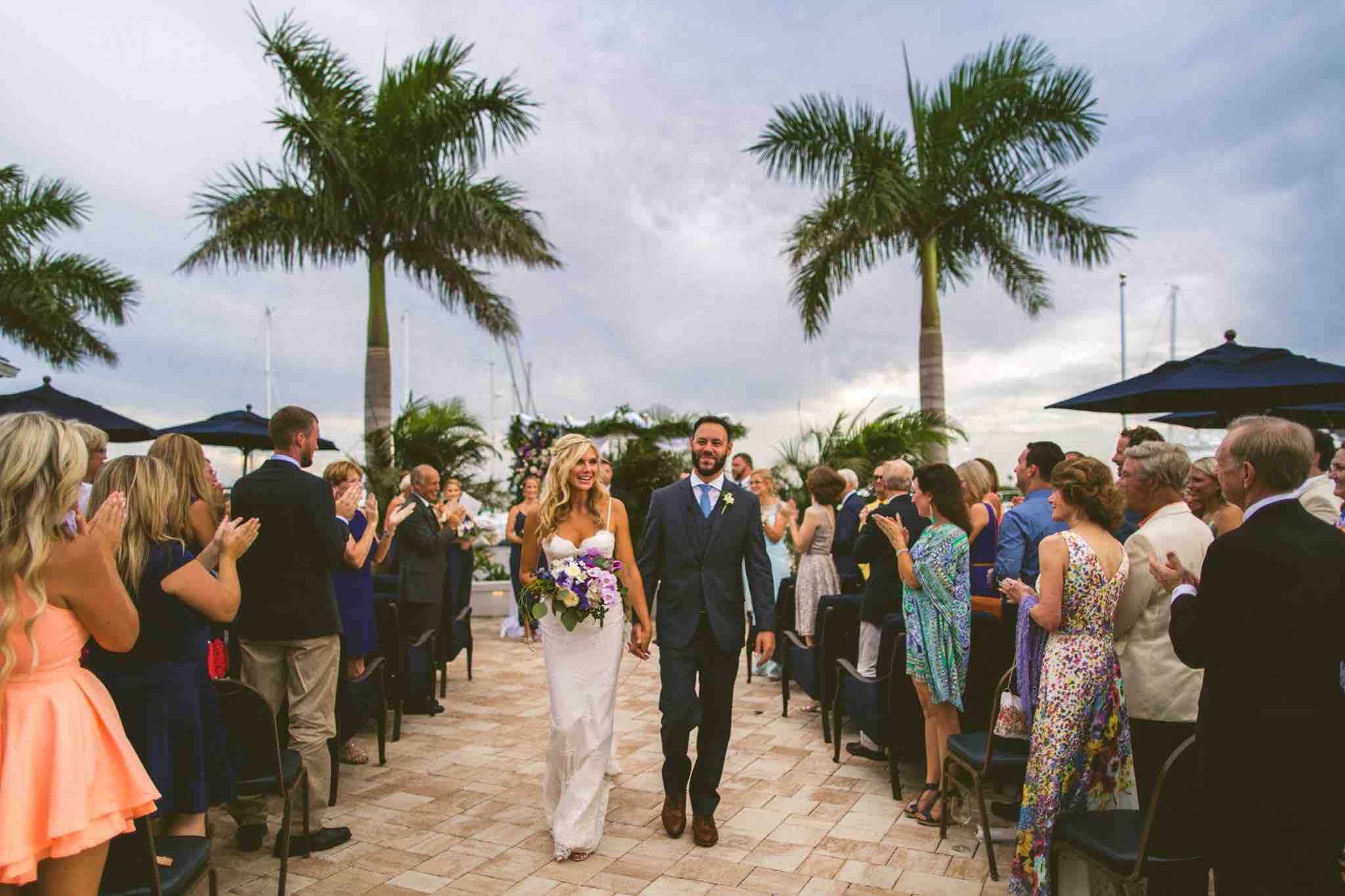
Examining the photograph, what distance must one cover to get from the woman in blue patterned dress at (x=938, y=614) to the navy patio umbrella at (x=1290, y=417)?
14.5 feet

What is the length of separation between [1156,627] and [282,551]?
3996mm

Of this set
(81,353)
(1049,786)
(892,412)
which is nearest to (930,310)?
(892,412)

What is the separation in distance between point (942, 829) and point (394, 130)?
13.2 m

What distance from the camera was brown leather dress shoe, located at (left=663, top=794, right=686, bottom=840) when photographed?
14.8 feet

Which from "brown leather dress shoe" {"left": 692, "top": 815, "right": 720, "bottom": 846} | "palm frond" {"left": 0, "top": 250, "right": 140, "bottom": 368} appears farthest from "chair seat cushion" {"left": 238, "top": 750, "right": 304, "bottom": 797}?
"palm frond" {"left": 0, "top": 250, "right": 140, "bottom": 368}

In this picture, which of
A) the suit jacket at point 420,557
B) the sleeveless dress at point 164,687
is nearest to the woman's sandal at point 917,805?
the sleeveless dress at point 164,687

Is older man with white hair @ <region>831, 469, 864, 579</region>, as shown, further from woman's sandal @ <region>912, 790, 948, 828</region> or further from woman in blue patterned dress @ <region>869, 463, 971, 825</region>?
woman's sandal @ <region>912, 790, 948, 828</region>

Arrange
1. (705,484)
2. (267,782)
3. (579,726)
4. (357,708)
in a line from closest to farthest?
1. (267,782)
2. (579,726)
3. (705,484)
4. (357,708)

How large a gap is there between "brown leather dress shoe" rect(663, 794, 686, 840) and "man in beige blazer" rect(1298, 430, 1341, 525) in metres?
3.66

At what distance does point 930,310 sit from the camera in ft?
46.2

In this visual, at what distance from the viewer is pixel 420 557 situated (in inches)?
276

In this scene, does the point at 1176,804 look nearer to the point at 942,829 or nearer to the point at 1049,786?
the point at 1049,786

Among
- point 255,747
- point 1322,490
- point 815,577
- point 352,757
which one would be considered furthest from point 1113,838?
point 352,757

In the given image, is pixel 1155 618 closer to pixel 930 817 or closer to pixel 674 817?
pixel 930 817
